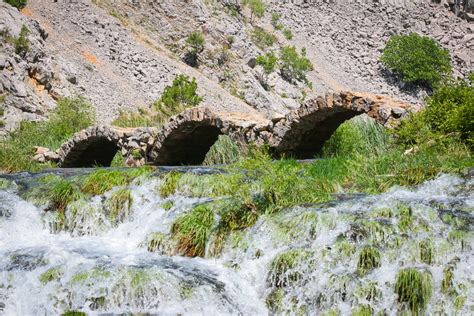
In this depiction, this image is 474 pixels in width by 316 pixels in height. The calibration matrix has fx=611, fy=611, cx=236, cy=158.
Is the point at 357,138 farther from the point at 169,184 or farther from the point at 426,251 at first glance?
the point at 426,251

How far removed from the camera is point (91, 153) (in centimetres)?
1800

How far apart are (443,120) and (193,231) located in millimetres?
6268

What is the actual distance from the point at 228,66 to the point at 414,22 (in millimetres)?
23623

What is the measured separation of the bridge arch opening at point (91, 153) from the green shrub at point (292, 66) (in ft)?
79.0

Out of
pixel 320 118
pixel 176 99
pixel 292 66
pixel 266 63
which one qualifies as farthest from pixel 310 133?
pixel 292 66

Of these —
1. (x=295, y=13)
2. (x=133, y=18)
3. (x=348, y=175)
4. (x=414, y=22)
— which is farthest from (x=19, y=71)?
(x=414, y=22)

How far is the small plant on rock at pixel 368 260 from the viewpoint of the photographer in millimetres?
6013

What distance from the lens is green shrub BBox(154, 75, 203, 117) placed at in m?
29.6

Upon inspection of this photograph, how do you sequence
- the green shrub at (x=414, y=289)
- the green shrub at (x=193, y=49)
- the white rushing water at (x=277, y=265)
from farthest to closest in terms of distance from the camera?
the green shrub at (x=193, y=49) < the white rushing water at (x=277, y=265) < the green shrub at (x=414, y=289)

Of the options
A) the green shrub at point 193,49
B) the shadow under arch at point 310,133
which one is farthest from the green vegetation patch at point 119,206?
the green shrub at point 193,49

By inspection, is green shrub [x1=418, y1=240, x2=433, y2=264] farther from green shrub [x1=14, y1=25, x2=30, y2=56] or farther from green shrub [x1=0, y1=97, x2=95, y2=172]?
green shrub [x1=14, y1=25, x2=30, y2=56]

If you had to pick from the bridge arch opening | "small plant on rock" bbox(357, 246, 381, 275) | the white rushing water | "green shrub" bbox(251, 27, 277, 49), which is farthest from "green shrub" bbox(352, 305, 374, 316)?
"green shrub" bbox(251, 27, 277, 49)

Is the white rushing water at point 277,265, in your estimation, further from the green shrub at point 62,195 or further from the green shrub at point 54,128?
the green shrub at point 54,128

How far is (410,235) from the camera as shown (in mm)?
6438
